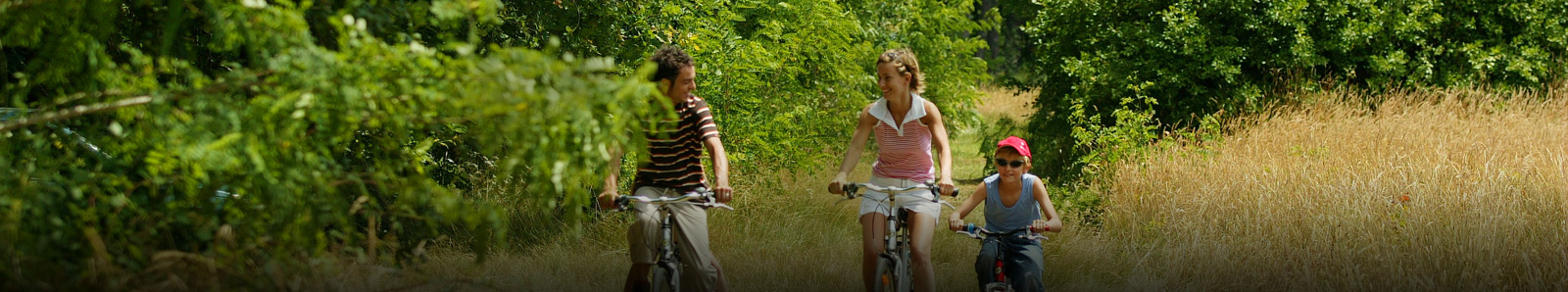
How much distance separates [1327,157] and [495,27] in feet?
17.7

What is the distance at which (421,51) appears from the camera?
300 cm

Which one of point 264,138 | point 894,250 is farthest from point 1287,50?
point 264,138

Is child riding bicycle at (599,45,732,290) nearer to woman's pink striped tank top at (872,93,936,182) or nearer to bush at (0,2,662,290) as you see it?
woman's pink striped tank top at (872,93,936,182)

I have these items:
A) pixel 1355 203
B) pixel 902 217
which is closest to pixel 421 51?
pixel 902 217

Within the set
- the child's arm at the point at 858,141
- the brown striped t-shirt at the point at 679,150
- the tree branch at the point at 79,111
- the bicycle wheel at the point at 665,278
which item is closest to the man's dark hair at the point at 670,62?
the brown striped t-shirt at the point at 679,150

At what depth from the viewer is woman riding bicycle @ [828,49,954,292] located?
16.7 feet

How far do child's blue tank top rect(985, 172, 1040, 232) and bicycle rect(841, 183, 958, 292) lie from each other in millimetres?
281

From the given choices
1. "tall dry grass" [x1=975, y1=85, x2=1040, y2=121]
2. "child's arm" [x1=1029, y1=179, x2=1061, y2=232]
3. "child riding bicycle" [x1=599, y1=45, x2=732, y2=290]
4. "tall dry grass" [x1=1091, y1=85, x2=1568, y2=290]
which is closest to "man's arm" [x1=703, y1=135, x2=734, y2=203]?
"child riding bicycle" [x1=599, y1=45, x2=732, y2=290]

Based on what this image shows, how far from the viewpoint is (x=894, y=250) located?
16.6 ft

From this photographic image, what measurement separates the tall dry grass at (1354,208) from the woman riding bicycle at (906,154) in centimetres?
184

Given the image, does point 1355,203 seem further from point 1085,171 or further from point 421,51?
point 421,51

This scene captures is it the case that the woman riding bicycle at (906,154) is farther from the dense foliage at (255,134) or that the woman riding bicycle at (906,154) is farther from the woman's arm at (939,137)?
the dense foliage at (255,134)

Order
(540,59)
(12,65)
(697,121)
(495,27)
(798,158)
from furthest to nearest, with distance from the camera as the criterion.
Result: (798,158)
(495,27)
(12,65)
(697,121)
(540,59)

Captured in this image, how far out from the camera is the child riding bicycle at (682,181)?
15.1 feet
